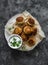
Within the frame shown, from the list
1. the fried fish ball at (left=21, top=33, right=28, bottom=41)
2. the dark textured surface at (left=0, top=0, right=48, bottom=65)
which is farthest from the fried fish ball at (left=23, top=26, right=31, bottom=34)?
the dark textured surface at (left=0, top=0, right=48, bottom=65)

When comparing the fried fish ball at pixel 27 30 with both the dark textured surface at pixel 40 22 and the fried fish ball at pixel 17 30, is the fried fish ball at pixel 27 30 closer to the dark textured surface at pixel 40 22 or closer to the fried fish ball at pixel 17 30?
the fried fish ball at pixel 17 30

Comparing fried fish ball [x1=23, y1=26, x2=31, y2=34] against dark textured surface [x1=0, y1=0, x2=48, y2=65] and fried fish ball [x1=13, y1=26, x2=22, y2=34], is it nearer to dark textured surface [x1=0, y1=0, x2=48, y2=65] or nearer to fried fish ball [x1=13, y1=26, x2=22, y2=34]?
fried fish ball [x1=13, y1=26, x2=22, y2=34]

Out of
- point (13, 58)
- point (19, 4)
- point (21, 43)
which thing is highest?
point (19, 4)

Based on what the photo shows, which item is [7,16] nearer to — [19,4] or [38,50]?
[19,4]

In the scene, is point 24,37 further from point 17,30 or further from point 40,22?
point 40,22

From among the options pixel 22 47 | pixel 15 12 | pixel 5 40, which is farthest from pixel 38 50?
pixel 15 12

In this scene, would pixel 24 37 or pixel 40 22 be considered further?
pixel 40 22

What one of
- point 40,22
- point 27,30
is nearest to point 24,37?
point 27,30

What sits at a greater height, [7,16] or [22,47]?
[7,16]
